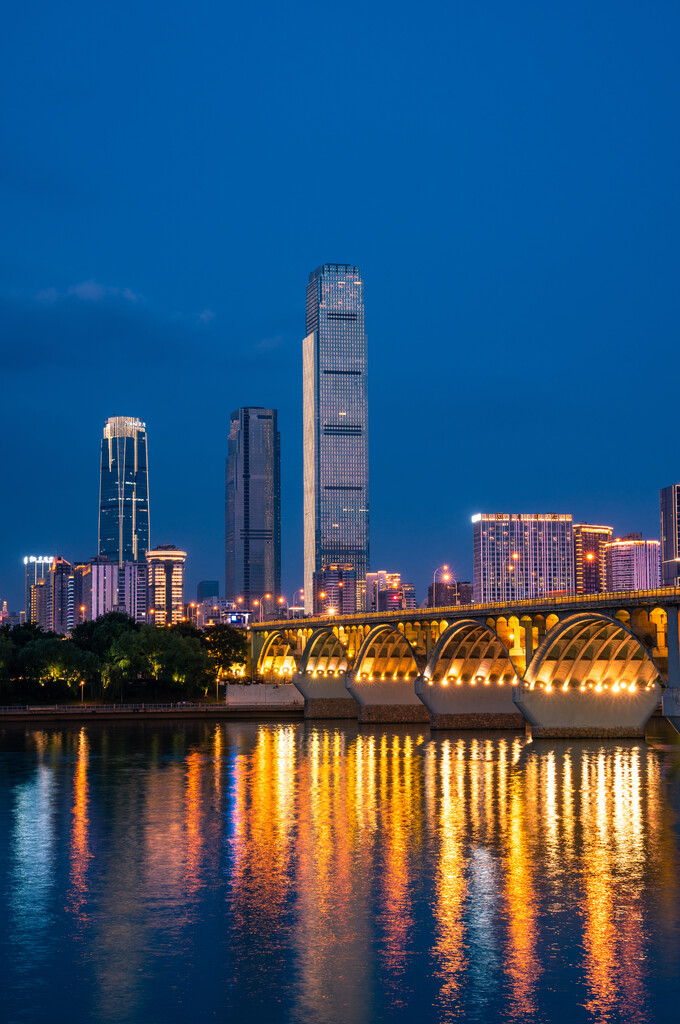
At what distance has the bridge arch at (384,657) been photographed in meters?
132

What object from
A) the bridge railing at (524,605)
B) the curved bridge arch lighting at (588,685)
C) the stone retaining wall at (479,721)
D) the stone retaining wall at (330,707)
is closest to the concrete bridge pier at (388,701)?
the bridge railing at (524,605)

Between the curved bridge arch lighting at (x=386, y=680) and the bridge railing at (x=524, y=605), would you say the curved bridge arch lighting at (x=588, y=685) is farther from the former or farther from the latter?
the curved bridge arch lighting at (x=386, y=680)

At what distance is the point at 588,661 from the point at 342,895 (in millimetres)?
59956

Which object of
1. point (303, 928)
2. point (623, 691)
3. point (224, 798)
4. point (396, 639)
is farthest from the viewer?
point (396, 639)

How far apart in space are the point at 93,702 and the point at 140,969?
12079cm

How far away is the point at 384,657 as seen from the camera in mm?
135250

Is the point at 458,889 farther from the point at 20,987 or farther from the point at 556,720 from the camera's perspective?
the point at 556,720

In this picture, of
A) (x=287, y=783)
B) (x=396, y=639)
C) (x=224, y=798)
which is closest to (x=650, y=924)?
(x=224, y=798)

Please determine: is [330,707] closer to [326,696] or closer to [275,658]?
[326,696]

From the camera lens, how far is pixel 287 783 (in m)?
66.6

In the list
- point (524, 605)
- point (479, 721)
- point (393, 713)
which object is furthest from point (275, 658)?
point (524, 605)

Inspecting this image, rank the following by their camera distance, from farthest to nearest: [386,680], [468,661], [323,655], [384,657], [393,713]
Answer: [323,655] < [384,657] < [386,680] < [393,713] < [468,661]

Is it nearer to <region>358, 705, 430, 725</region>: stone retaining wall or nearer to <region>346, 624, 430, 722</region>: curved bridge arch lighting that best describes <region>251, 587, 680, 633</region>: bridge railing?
<region>346, 624, 430, 722</region>: curved bridge arch lighting

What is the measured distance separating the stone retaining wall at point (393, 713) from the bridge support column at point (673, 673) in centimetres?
5668
